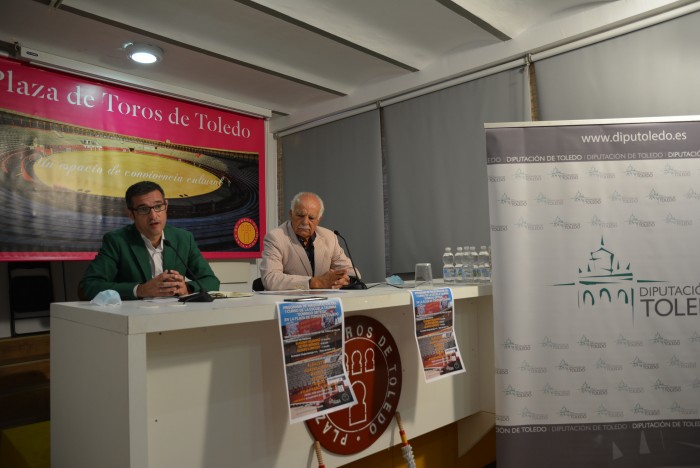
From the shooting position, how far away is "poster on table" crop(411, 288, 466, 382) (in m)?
1.84

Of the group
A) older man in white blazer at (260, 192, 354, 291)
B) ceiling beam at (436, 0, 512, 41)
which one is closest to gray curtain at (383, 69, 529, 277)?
ceiling beam at (436, 0, 512, 41)

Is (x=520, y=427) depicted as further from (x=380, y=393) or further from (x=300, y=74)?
(x=300, y=74)

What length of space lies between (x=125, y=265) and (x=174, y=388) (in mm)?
1083

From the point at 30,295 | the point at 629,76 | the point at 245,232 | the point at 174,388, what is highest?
the point at 629,76

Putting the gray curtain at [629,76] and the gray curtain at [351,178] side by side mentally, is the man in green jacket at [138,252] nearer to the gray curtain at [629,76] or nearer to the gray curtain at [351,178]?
the gray curtain at [351,178]

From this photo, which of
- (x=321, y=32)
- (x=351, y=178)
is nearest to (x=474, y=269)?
(x=321, y=32)

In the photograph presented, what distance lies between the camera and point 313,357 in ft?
4.84

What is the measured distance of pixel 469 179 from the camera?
342cm

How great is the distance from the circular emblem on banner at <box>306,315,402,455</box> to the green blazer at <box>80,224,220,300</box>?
2.51 feet

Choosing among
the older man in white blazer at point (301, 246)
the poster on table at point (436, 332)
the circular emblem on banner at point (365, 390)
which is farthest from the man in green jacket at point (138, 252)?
the poster on table at point (436, 332)

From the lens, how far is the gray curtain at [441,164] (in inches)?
131

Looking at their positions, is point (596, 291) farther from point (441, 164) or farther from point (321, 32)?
point (321, 32)

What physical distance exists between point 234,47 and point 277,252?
1558 mm

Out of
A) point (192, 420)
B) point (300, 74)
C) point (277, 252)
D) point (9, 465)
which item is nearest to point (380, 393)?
point (192, 420)
